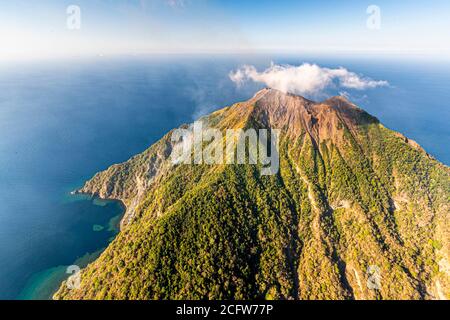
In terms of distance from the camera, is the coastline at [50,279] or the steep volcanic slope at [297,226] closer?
the steep volcanic slope at [297,226]

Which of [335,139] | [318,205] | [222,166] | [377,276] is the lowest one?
[377,276]

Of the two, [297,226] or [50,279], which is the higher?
[297,226]

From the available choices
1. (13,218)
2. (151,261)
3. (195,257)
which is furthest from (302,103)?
(13,218)

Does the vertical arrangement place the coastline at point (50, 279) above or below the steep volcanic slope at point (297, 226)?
below

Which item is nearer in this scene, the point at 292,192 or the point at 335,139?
the point at 292,192

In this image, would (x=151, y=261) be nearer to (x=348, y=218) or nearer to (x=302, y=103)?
(x=348, y=218)

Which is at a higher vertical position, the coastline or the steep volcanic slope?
the steep volcanic slope

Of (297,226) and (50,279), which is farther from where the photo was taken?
(297,226)

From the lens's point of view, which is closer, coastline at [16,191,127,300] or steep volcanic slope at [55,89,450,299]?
steep volcanic slope at [55,89,450,299]
